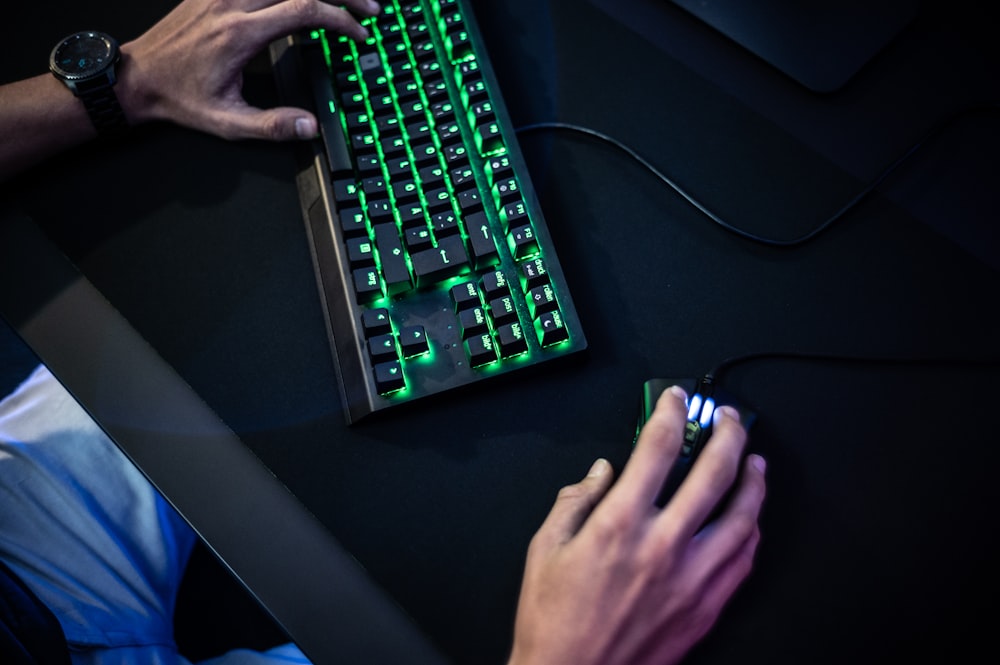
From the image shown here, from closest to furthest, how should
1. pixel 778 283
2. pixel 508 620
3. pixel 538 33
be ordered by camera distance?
pixel 508 620 < pixel 778 283 < pixel 538 33

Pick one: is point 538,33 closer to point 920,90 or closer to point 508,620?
point 920,90

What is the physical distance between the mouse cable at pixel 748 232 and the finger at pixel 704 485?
203mm

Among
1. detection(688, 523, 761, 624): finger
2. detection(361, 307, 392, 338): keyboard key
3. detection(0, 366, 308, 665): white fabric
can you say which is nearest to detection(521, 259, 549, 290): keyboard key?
detection(361, 307, 392, 338): keyboard key

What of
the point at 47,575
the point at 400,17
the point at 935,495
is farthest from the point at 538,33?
the point at 47,575

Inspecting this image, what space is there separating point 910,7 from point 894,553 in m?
0.52

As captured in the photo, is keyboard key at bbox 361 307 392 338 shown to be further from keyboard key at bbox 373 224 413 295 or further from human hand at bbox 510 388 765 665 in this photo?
human hand at bbox 510 388 765 665

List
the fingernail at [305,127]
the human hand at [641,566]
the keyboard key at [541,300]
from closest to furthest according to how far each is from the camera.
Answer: the human hand at [641,566]
the keyboard key at [541,300]
the fingernail at [305,127]

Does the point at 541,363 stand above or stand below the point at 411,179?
below

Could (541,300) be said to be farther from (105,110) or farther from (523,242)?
(105,110)

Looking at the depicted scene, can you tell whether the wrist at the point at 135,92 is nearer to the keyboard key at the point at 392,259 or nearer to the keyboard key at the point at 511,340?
the keyboard key at the point at 392,259

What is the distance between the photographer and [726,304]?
0.67 metres

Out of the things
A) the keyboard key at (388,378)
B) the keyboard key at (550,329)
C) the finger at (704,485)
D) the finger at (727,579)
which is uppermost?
the keyboard key at (388,378)

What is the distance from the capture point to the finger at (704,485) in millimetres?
526

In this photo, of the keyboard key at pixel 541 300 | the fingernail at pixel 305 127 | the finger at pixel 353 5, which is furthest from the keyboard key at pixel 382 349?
the finger at pixel 353 5
